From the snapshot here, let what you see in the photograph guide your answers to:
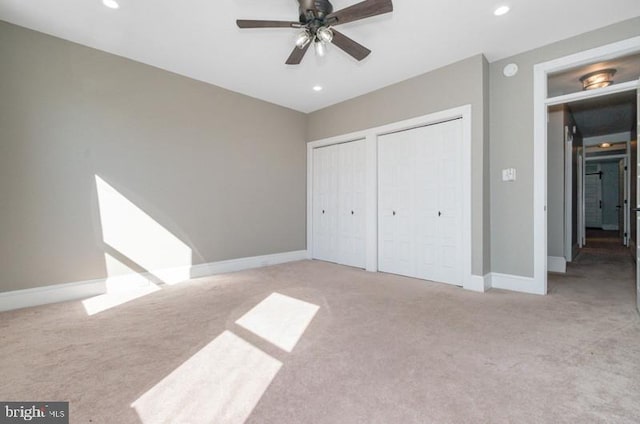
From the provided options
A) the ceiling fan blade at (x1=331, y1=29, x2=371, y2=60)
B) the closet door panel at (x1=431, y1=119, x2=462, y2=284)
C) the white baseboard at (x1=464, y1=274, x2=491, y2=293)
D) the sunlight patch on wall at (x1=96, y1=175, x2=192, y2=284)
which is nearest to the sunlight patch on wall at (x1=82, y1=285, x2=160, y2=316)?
the sunlight patch on wall at (x1=96, y1=175, x2=192, y2=284)

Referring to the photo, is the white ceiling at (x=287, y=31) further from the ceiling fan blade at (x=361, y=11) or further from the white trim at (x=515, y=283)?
the white trim at (x=515, y=283)

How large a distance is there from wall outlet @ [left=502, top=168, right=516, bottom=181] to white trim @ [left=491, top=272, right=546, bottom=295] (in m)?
1.18

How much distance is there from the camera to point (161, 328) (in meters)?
2.36

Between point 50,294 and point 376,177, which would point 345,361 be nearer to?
point 376,177

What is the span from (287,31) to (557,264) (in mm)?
5022

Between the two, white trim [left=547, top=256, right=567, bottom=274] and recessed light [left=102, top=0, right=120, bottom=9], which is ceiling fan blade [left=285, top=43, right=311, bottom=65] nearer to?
recessed light [left=102, top=0, right=120, bottom=9]

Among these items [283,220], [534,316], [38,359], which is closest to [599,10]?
[534,316]

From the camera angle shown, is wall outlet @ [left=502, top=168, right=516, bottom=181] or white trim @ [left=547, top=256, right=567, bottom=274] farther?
white trim @ [left=547, top=256, right=567, bottom=274]

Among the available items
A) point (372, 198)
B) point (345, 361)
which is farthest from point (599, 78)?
point (345, 361)

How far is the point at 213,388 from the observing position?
1562 millimetres

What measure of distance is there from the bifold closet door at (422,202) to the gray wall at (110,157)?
2011 millimetres

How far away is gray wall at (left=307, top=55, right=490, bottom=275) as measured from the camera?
3.32m

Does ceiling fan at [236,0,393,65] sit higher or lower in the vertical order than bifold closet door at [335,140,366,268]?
higher

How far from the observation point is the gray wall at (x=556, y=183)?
169 inches
